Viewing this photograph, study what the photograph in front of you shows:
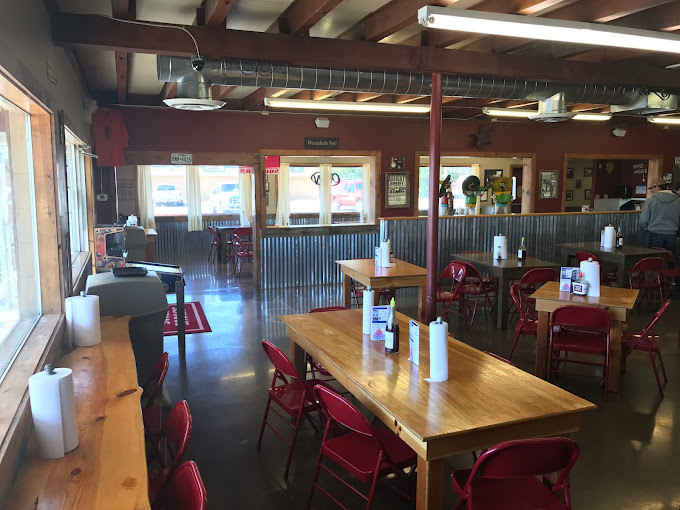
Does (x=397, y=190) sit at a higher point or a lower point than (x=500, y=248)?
higher

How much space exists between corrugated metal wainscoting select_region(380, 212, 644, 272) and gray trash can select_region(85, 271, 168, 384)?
4407 millimetres

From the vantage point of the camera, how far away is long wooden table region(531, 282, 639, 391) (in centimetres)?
444

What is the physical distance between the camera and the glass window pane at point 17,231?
9.85 ft

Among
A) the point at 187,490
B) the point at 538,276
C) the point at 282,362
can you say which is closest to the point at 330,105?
the point at 538,276

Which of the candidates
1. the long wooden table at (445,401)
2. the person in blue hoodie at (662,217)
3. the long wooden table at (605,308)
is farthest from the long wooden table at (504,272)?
the long wooden table at (445,401)

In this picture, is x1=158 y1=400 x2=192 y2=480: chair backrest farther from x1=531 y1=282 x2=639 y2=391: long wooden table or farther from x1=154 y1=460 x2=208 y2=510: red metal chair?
x1=531 y1=282 x2=639 y2=391: long wooden table

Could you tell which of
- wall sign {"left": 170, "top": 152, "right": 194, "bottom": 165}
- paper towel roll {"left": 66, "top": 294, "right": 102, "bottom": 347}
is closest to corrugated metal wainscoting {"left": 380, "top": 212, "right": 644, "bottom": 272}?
wall sign {"left": 170, "top": 152, "right": 194, "bottom": 165}

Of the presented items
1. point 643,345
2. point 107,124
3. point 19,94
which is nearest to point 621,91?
point 643,345

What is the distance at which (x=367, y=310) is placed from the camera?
3.59 metres

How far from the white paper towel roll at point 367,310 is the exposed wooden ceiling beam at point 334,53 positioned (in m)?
2.57

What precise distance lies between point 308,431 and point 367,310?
101 cm

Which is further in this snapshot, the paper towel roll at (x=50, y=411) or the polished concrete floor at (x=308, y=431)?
the polished concrete floor at (x=308, y=431)

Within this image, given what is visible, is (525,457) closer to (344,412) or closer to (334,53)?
(344,412)

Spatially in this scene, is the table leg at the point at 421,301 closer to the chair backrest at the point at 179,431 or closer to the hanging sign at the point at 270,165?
the chair backrest at the point at 179,431
